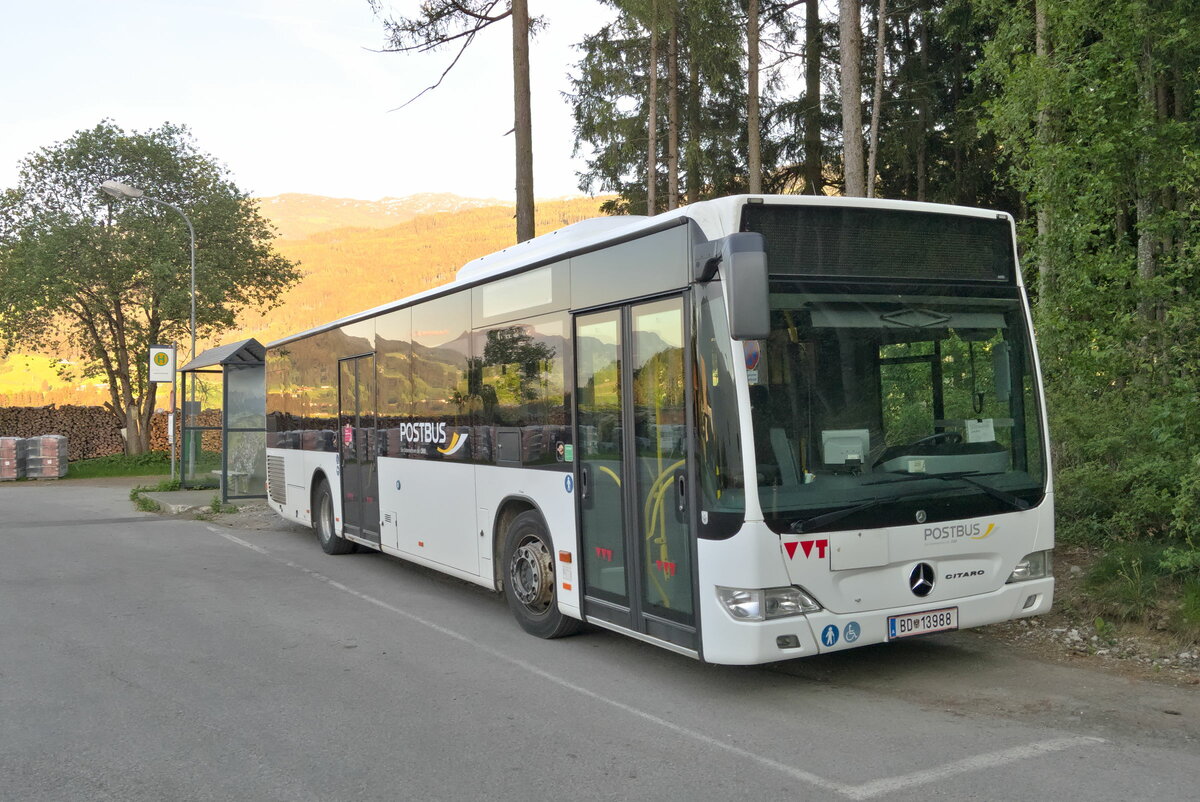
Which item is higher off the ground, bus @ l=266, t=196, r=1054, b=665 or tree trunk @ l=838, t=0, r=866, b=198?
tree trunk @ l=838, t=0, r=866, b=198

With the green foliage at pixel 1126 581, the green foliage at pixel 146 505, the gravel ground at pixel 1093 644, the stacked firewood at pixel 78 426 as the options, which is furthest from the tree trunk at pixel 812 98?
the stacked firewood at pixel 78 426

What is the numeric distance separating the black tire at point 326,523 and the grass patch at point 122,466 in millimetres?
21899

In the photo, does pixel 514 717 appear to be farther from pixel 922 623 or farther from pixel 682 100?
pixel 682 100

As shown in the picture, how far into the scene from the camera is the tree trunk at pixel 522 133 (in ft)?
54.4

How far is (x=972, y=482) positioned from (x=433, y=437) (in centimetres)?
512

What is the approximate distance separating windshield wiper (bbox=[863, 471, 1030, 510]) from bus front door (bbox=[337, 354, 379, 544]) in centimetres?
665

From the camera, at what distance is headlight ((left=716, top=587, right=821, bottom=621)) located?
5516 mm

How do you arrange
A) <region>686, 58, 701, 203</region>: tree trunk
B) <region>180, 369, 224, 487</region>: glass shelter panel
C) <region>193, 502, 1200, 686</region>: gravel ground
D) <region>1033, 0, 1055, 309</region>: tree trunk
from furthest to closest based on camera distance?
<region>686, 58, 701, 203</region>: tree trunk < <region>180, 369, 224, 487</region>: glass shelter panel < <region>1033, 0, 1055, 309</region>: tree trunk < <region>193, 502, 1200, 686</region>: gravel ground

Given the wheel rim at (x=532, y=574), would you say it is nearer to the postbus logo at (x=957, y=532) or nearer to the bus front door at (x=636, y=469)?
the bus front door at (x=636, y=469)

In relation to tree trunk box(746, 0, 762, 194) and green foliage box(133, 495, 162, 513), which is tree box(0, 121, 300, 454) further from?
tree trunk box(746, 0, 762, 194)

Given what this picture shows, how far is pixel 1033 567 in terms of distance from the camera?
638 cm

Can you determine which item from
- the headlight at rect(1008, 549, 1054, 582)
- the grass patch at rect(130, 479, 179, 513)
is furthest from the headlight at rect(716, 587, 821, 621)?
the grass patch at rect(130, 479, 179, 513)

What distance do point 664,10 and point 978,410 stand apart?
14364 millimetres

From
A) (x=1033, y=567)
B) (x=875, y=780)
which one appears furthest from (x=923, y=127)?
(x=875, y=780)
